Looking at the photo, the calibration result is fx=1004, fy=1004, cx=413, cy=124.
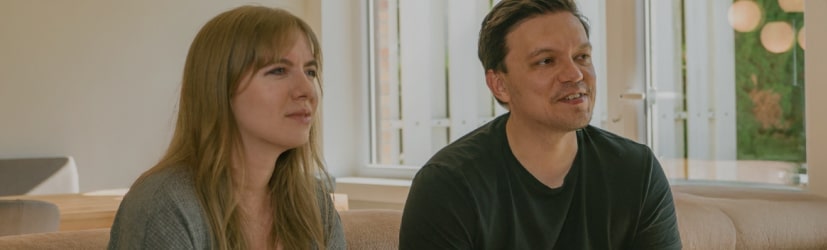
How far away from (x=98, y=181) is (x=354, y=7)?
1.58 metres

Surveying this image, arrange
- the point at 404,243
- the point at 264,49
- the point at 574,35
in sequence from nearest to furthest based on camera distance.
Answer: the point at 264,49 → the point at 404,243 → the point at 574,35

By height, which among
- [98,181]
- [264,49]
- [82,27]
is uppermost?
[82,27]

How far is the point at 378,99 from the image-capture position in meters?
5.18

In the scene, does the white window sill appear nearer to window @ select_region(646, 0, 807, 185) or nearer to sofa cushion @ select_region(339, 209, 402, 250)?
window @ select_region(646, 0, 807, 185)

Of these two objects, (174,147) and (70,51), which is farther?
(70,51)

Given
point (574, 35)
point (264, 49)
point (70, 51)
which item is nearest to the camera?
point (264, 49)

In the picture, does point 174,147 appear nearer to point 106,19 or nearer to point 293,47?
point 293,47

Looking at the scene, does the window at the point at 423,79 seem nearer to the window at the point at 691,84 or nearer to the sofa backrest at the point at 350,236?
the window at the point at 691,84

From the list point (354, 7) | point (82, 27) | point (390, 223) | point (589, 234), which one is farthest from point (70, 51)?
point (589, 234)

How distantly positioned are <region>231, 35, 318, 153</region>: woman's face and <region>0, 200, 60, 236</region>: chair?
1.26m

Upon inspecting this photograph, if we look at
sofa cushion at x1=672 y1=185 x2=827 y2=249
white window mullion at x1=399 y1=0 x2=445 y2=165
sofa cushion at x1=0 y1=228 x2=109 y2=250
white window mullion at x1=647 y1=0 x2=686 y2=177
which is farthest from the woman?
white window mullion at x1=399 y1=0 x2=445 y2=165

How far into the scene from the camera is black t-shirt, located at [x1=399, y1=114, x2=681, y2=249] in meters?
1.72

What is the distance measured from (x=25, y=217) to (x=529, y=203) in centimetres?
149

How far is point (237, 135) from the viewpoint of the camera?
1.58 metres
